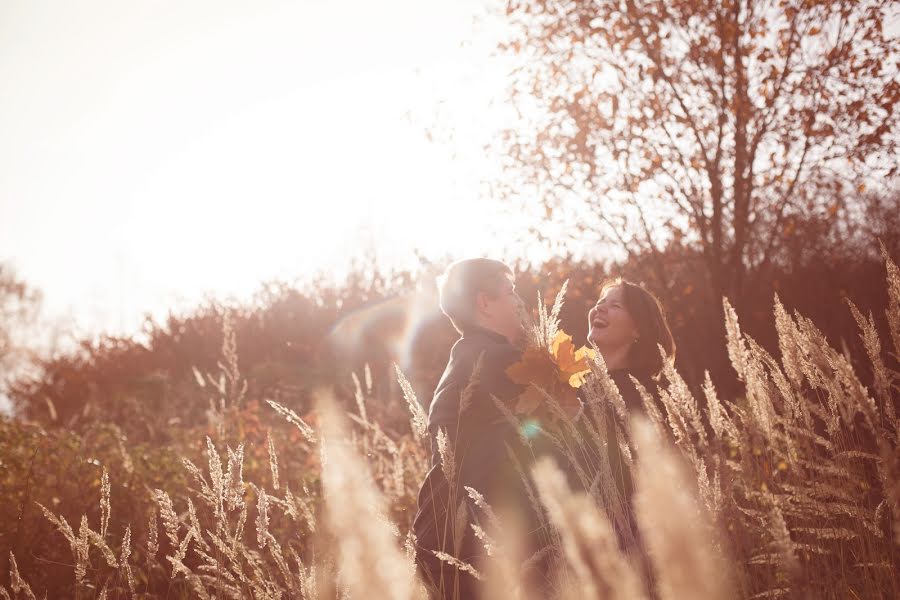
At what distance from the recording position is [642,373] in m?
3.68

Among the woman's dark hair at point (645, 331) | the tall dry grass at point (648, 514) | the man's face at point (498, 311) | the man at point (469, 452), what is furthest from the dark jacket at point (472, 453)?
the woman's dark hair at point (645, 331)

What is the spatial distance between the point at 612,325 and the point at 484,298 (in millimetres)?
894

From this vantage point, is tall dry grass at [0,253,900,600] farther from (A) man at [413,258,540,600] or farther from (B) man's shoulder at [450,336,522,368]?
(B) man's shoulder at [450,336,522,368]

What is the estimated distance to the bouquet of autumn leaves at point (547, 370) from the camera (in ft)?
7.03

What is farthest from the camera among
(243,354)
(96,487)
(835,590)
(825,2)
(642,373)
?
(243,354)

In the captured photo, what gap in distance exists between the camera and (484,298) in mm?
3182

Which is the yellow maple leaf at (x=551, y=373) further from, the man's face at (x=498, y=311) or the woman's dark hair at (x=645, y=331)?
the woman's dark hair at (x=645, y=331)

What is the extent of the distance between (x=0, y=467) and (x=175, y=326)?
22.4 feet

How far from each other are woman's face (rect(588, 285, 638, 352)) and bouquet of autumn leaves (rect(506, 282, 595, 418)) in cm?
132

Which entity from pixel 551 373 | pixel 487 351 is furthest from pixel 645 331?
pixel 551 373

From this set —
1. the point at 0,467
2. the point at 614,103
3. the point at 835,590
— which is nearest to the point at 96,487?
→ the point at 0,467

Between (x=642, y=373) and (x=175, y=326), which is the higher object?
(x=175, y=326)

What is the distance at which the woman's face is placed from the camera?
3703 mm

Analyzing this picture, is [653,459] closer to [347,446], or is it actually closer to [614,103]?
[347,446]
